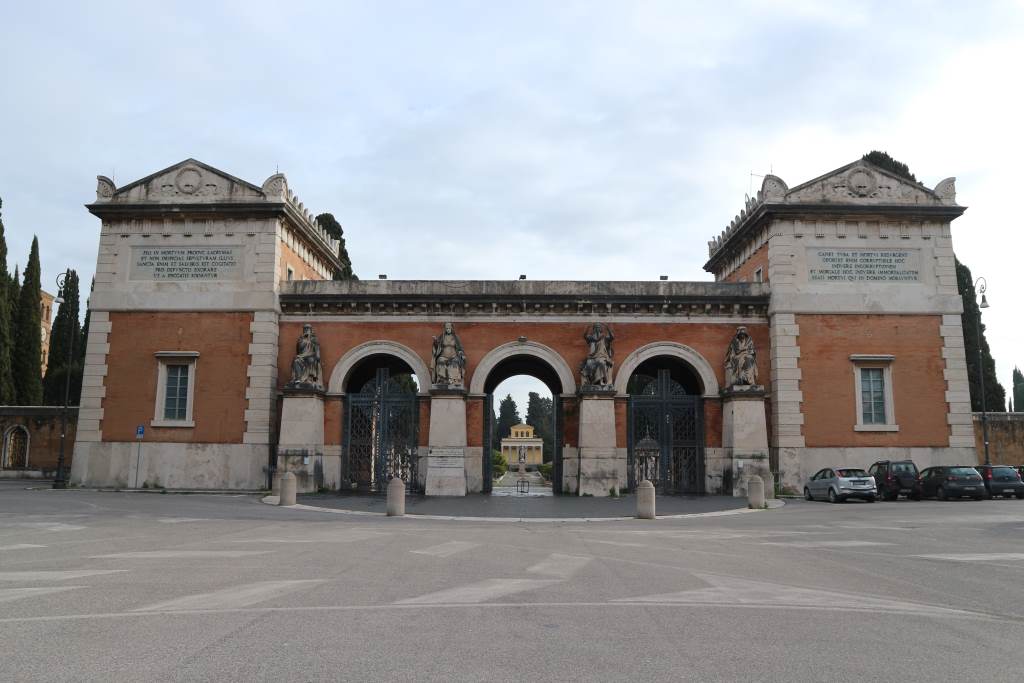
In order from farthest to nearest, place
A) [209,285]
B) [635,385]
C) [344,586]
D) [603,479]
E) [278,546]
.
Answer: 1. [635,385]
2. [209,285]
3. [603,479]
4. [278,546]
5. [344,586]

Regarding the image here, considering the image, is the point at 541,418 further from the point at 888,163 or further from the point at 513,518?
the point at 513,518

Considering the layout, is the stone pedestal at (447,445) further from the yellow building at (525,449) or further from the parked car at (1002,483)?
the yellow building at (525,449)

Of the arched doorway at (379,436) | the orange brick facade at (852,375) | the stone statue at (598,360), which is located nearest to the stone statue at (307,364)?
the arched doorway at (379,436)

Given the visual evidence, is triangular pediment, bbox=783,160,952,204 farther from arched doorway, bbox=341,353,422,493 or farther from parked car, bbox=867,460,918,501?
arched doorway, bbox=341,353,422,493

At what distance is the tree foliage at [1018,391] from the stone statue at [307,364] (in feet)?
288

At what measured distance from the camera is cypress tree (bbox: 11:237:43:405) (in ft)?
150

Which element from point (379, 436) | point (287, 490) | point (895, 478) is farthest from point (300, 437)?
point (895, 478)

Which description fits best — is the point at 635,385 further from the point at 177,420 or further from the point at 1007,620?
the point at 1007,620

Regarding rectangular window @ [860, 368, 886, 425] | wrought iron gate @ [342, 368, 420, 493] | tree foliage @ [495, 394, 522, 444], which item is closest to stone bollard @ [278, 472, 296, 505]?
wrought iron gate @ [342, 368, 420, 493]

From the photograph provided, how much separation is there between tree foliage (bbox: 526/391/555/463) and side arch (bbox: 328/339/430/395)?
63604 millimetres

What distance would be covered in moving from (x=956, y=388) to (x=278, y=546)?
2331 centimetres

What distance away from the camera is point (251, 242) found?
27.0 m

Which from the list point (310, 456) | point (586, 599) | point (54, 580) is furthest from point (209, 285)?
point (586, 599)

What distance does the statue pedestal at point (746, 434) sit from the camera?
82.2 feet
